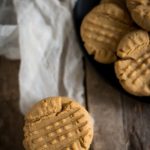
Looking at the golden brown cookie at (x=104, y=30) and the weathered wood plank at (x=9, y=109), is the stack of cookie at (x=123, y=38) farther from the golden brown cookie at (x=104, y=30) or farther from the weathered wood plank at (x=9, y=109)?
the weathered wood plank at (x=9, y=109)

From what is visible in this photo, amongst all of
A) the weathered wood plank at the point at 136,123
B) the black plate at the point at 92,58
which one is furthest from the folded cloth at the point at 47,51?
the weathered wood plank at the point at 136,123

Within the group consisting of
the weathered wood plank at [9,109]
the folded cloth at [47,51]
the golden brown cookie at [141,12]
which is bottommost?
the weathered wood plank at [9,109]

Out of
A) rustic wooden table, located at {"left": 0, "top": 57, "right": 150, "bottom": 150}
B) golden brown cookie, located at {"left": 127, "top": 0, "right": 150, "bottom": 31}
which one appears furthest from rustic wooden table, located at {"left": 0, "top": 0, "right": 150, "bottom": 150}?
golden brown cookie, located at {"left": 127, "top": 0, "right": 150, "bottom": 31}

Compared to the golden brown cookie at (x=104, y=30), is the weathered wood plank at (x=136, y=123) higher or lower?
lower

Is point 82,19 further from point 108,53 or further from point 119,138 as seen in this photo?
point 119,138

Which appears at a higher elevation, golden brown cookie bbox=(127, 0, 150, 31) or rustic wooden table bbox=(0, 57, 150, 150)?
golden brown cookie bbox=(127, 0, 150, 31)

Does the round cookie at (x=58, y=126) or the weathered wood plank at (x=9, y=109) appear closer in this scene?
the round cookie at (x=58, y=126)

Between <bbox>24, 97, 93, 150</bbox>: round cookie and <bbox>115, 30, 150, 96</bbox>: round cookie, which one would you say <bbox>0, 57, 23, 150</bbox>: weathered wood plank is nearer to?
<bbox>24, 97, 93, 150</bbox>: round cookie
